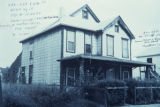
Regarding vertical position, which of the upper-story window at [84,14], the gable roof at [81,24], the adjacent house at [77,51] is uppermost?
the upper-story window at [84,14]

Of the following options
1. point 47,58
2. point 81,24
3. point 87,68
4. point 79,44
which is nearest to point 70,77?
point 87,68

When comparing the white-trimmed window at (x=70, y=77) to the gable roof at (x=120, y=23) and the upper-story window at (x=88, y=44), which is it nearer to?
the upper-story window at (x=88, y=44)

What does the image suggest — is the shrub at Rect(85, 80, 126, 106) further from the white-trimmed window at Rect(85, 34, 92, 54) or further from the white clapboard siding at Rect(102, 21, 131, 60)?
the white clapboard siding at Rect(102, 21, 131, 60)

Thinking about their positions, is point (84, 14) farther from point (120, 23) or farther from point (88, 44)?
point (88, 44)

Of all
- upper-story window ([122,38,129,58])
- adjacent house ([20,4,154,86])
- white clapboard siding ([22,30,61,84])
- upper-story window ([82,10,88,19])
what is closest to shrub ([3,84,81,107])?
adjacent house ([20,4,154,86])

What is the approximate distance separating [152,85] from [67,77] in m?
6.27

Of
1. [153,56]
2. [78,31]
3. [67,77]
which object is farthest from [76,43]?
[153,56]

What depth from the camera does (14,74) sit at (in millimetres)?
26156

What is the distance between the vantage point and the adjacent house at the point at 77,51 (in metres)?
17.5

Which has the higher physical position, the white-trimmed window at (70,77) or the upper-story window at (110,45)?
the upper-story window at (110,45)

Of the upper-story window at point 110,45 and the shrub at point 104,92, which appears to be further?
the upper-story window at point 110,45

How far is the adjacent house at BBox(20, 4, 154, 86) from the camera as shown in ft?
57.5

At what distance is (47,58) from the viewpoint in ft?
63.5

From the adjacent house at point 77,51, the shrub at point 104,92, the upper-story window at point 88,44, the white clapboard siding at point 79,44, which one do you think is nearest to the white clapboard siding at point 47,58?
the adjacent house at point 77,51
